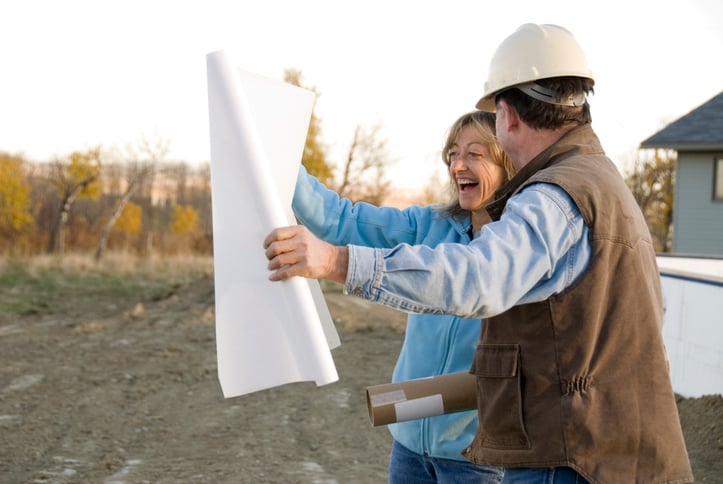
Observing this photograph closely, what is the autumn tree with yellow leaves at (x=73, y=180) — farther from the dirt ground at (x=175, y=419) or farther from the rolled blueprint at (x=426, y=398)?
the rolled blueprint at (x=426, y=398)

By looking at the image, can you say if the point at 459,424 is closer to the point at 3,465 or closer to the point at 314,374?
the point at 314,374

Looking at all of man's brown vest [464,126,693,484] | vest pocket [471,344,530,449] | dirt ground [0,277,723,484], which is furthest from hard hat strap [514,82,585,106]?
dirt ground [0,277,723,484]

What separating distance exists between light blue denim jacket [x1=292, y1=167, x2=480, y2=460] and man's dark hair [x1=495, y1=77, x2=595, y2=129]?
3.26 ft

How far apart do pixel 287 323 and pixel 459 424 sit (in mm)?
1024

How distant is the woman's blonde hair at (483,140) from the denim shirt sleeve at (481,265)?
126 centimetres

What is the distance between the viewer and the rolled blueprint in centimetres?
236

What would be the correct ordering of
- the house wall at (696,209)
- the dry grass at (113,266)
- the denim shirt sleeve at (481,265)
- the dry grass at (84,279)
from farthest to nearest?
the dry grass at (113,266), the house wall at (696,209), the dry grass at (84,279), the denim shirt sleeve at (481,265)

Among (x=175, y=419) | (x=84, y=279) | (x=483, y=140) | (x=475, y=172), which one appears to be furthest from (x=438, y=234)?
(x=84, y=279)

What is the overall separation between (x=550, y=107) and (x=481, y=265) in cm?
59

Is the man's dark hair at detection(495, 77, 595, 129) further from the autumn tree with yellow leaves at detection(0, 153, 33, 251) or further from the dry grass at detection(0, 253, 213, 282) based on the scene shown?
the autumn tree with yellow leaves at detection(0, 153, 33, 251)

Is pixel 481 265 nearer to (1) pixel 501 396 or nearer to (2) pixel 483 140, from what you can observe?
(1) pixel 501 396

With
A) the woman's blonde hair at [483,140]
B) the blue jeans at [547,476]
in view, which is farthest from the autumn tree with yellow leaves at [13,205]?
the blue jeans at [547,476]

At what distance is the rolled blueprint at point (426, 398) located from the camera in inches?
92.7

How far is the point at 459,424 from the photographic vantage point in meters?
2.83
